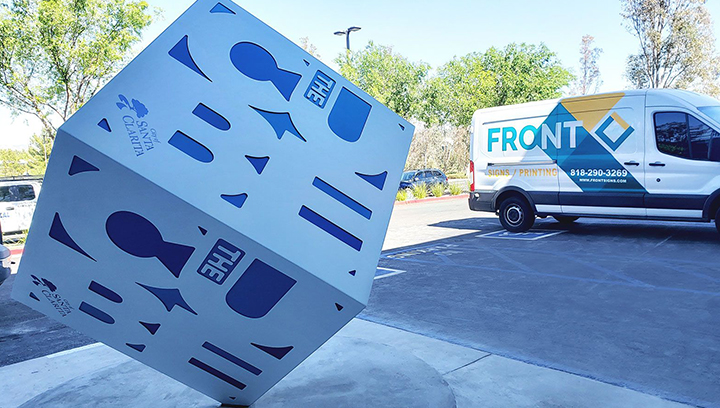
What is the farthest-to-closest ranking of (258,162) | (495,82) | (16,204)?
(495,82), (16,204), (258,162)

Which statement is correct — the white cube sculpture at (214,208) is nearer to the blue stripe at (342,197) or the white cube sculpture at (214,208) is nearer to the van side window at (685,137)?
the blue stripe at (342,197)

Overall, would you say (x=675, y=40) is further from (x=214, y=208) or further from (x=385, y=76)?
(x=214, y=208)

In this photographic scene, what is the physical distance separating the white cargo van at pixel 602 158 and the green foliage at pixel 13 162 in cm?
5625

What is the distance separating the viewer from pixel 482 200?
11211mm

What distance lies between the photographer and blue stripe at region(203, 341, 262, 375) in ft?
8.82

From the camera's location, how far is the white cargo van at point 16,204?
13445 millimetres

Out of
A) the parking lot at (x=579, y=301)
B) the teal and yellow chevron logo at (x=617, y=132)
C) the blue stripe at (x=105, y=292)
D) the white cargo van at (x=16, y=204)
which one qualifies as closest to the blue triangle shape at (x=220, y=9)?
the blue stripe at (x=105, y=292)

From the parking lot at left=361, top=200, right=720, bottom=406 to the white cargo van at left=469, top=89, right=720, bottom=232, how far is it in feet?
2.37

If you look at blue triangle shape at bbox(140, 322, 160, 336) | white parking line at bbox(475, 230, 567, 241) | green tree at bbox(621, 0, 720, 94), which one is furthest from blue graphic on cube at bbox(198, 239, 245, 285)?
green tree at bbox(621, 0, 720, 94)

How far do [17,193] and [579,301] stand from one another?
14.8 metres

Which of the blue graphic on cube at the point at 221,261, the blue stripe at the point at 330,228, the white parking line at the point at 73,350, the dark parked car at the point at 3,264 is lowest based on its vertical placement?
the white parking line at the point at 73,350

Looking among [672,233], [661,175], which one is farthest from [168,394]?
[672,233]

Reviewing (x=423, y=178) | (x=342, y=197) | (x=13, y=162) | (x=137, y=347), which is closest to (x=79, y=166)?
(x=137, y=347)

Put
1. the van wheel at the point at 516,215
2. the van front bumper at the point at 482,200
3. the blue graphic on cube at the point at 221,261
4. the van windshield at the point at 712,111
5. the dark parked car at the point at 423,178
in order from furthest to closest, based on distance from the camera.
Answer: the dark parked car at the point at 423,178 < the van front bumper at the point at 482,200 < the van wheel at the point at 516,215 < the van windshield at the point at 712,111 < the blue graphic on cube at the point at 221,261
